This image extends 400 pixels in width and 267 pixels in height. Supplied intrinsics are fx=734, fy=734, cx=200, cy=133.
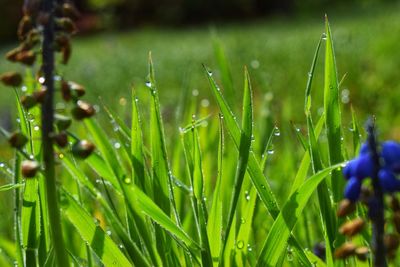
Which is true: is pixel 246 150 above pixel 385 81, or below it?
above

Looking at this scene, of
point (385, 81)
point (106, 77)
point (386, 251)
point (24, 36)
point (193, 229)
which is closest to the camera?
point (386, 251)

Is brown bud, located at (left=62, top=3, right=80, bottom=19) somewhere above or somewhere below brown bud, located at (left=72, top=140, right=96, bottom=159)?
above

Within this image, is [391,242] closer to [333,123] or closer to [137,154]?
[333,123]

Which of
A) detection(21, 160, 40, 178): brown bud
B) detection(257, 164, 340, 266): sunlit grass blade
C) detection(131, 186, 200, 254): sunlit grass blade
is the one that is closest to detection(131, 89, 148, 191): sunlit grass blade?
detection(131, 186, 200, 254): sunlit grass blade

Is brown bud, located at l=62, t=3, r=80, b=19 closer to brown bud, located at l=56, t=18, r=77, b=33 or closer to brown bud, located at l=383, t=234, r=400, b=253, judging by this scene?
brown bud, located at l=56, t=18, r=77, b=33

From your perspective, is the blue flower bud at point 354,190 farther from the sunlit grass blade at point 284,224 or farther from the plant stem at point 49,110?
the plant stem at point 49,110

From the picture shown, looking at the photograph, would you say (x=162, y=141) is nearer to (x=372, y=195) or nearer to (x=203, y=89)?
(x=372, y=195)

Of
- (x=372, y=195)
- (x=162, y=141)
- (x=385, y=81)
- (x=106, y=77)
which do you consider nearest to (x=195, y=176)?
(x=162, y=141)
